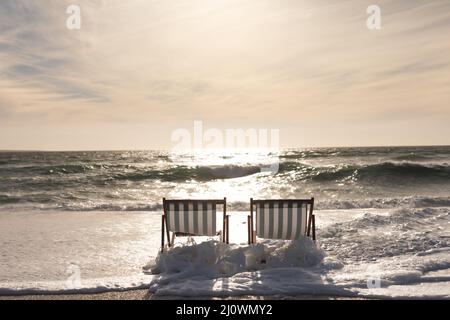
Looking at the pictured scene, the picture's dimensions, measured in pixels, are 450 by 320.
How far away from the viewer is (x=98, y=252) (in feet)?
23.1

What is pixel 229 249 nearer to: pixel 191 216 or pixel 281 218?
pixel 191 216

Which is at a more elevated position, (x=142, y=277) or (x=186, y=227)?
(x=186, y=227)

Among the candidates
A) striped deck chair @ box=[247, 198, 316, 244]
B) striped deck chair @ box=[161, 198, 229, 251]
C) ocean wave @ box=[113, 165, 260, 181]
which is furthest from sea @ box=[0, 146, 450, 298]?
ocean wave @ box=[113, 165, 260, 181]

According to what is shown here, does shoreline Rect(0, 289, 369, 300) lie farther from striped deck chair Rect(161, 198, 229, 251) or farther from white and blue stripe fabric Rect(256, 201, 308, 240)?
white and blue stripe fabric Rect(256, 201, 308, 240)

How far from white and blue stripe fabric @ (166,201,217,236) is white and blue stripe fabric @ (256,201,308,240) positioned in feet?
2.55

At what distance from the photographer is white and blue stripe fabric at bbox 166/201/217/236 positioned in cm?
630

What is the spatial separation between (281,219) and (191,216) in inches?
57.2

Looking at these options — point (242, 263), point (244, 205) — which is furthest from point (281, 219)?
point (244, 205)

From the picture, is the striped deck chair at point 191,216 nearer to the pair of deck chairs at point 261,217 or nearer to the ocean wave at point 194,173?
the pair of deck chairs at point 261,217
